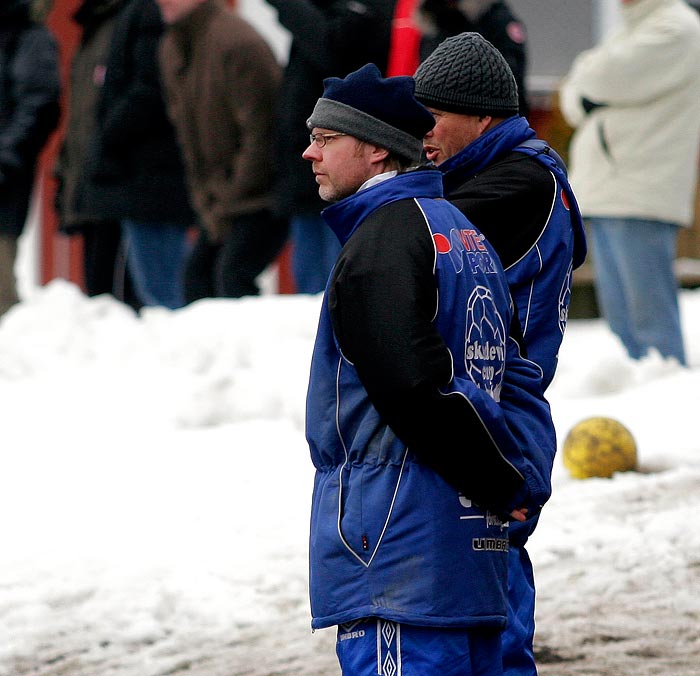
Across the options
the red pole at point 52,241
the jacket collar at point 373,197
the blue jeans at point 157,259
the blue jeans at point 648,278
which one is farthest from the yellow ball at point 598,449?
the red pole at point 52,241

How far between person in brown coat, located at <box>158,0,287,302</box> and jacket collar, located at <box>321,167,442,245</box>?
5.53 metres

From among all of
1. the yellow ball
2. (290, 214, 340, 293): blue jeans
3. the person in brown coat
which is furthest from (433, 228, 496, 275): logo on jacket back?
the person in brown coat

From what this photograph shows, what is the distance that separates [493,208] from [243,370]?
4479 mm

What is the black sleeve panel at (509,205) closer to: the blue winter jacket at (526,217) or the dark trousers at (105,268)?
the blue winter jacket at (526,217)

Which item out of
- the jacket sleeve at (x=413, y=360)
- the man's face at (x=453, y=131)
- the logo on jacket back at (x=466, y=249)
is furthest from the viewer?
the man's face at (x=453, y=131)

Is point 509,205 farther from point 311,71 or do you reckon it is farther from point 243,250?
point 243,250

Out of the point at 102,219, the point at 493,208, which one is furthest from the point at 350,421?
the point at 102,219

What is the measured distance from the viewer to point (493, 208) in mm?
3637

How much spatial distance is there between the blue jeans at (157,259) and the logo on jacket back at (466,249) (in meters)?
6.29

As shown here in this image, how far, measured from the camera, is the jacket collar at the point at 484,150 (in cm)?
378

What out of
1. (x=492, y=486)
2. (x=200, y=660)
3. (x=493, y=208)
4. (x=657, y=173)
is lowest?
(x=200, y=660)

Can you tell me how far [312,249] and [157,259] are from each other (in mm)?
1378

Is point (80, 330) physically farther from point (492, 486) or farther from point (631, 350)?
point (492, 486)

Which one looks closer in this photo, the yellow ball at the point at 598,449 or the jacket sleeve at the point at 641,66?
the yellow ball at the point at 598,449
